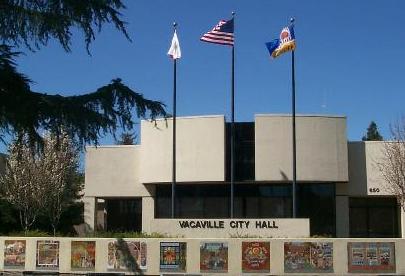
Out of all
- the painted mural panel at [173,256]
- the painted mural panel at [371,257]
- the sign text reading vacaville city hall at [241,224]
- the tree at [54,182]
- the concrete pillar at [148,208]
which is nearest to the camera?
the painted mural panel at [371,257]

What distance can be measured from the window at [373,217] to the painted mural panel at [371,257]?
1738 centimetres

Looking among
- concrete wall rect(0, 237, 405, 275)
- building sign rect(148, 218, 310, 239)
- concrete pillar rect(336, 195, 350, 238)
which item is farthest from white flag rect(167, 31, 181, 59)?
concrete wall rect(0, 237, 405, 275)

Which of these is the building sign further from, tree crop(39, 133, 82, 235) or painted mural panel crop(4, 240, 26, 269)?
tree crop(39, 133, 82, 235)

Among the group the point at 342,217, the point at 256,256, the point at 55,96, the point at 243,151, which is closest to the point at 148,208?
the point at 243,151

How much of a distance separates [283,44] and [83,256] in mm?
15280

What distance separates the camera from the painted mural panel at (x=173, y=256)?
20.7 meters

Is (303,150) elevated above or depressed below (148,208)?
above

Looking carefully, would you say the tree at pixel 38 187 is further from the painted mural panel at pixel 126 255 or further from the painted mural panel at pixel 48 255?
the painted mural panel at pixel 126 255

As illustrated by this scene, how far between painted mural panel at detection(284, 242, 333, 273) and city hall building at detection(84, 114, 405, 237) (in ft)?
44.8

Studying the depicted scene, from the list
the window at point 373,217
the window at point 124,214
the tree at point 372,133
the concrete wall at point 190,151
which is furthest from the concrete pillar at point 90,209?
the tree at point 372,133

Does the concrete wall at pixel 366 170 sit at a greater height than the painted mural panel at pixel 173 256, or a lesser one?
greater

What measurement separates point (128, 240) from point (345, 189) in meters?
18.3

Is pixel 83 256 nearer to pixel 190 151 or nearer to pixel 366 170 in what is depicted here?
pixel 190 151

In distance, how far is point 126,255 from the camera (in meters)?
21.0
